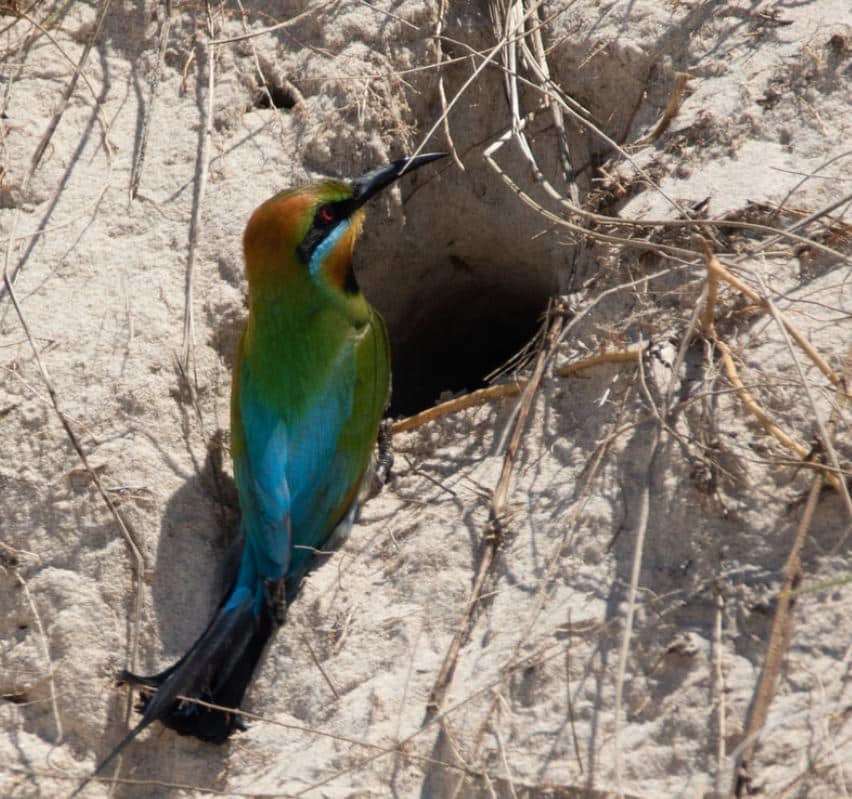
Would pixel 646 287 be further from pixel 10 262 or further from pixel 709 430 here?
pixel 10 262

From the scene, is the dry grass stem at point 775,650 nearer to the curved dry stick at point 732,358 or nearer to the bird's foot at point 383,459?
the curved dry stick at point 732,358

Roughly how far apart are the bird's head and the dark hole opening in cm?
91

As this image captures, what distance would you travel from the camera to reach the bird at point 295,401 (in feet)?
9.78

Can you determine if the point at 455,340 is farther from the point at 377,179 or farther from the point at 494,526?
the point at 494,526

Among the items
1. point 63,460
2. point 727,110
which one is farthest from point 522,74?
point 63,460

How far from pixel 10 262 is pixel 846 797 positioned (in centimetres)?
255

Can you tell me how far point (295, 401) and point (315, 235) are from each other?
0.50 m

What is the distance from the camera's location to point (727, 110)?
11.2 ft

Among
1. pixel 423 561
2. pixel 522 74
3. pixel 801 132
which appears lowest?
pixel 423 561

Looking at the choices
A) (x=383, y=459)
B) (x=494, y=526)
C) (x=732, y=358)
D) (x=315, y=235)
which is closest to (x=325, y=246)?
(x=315, y=235)

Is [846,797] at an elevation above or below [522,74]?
below

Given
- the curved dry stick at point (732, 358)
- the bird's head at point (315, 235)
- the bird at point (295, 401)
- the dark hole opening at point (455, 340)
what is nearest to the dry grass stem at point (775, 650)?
the curved dry stick at point (732, 358)

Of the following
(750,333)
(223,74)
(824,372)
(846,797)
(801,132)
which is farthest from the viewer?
(223,74)

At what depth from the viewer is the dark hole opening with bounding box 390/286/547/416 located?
4.50 meters
